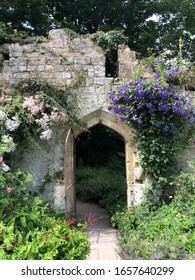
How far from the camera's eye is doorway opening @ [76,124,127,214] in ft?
22.1

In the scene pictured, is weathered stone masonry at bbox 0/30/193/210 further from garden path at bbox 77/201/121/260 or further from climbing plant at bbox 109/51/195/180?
garden path at bbox 77/201/121/260

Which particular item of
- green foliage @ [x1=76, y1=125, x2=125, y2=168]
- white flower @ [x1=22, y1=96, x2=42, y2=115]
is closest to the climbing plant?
white flower @ [x1=22, y1=96, x2=42, y2=115]

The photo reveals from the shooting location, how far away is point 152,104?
456 cm

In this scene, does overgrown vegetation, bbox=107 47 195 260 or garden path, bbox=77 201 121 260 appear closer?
garden path, bbox=77 201 121 260

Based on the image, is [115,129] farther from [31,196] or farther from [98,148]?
[98,148]

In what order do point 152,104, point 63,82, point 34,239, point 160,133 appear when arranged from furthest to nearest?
point 63,82
point 160,133
point 152,104
point 34,239

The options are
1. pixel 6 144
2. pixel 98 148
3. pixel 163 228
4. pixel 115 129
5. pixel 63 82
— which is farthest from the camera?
pixel 98 148

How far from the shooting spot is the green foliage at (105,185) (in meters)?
6.45

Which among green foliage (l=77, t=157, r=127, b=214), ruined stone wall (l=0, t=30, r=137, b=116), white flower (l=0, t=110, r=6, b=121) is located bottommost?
green foliage (l=77, t=157, r=127, b=214)

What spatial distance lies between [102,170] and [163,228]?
5.48 metres

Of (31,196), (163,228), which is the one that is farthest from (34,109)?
(163,228)

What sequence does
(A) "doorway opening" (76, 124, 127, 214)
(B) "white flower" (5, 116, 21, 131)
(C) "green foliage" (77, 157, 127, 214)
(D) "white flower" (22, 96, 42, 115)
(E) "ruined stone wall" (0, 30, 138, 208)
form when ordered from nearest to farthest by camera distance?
(B) "white flower" (5, 116, 21, 131) < (D) "white flower" (22, 96, 42, 115) < (E) "ruined stone wall" (0, 30, 138, 208) < (C) "green foliage" (77, 157, 127, 214) < (A) "doorway opening" (76, 124, 127, 214)

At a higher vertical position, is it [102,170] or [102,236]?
[102,236]

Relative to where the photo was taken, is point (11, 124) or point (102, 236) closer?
point (11, 124)
